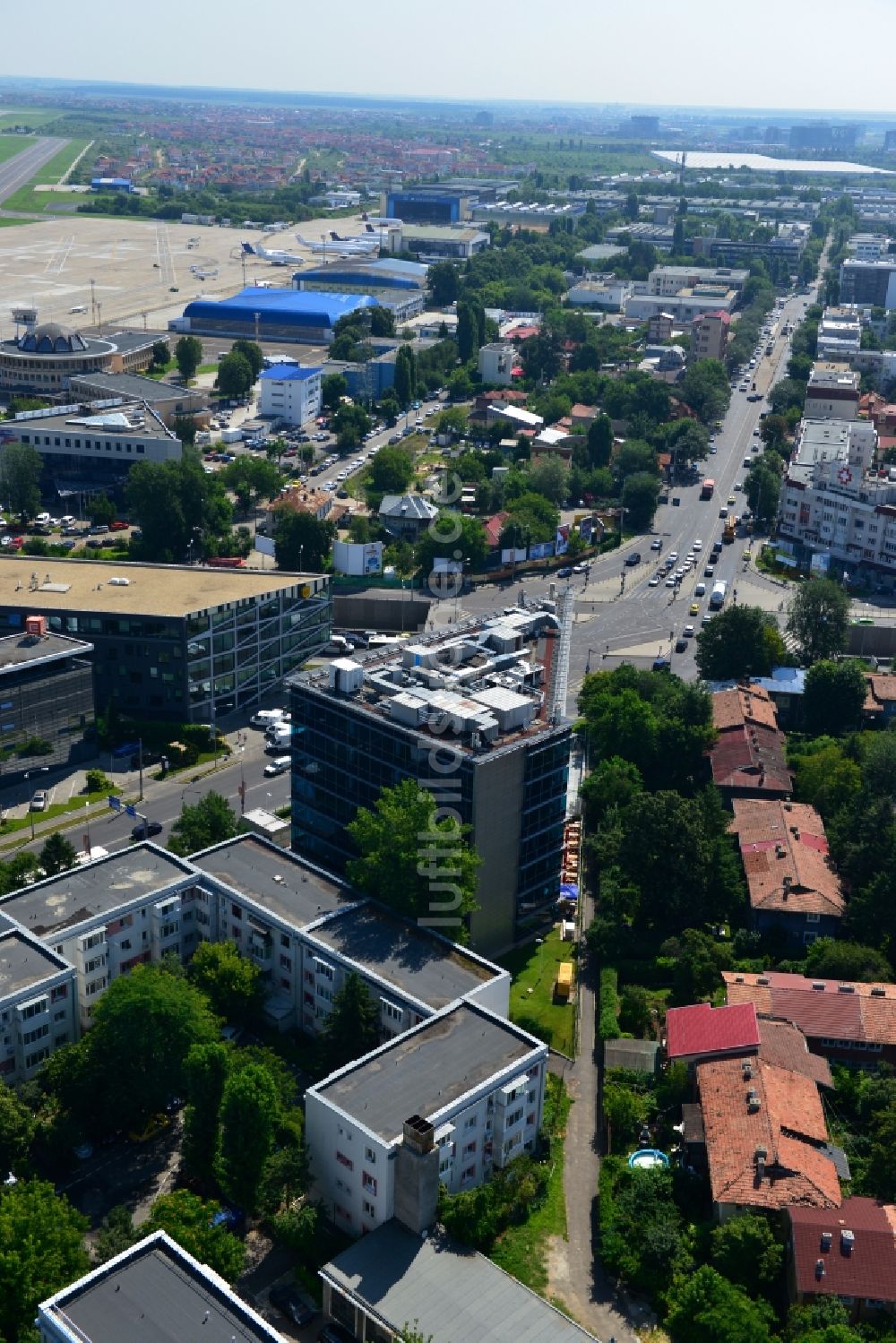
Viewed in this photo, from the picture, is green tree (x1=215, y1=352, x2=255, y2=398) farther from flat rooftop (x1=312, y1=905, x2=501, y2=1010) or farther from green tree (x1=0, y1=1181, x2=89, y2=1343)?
green tree (x1=0, y1=1181, x2=89, y2=1343)

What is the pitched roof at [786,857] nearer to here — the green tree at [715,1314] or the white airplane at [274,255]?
the green tree at [715,1314]

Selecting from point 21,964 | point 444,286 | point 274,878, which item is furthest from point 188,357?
point 21,964

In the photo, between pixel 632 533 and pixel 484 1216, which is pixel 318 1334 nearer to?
pixel 484 1216

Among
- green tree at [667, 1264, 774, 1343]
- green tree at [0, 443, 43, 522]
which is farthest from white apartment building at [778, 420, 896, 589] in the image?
green tree at [667, 1264, 774, 1343]

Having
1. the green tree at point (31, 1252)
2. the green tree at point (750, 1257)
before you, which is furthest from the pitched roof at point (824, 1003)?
the green tree at point (31, 1252)

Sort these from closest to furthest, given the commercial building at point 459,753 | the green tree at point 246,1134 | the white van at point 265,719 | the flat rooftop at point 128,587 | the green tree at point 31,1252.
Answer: the green tree at point 31,1252 < the green tree at point 246,1134 < the commercial building at point 459,753 < the flat rooftop at point 128,587 < the white van at point 265,719

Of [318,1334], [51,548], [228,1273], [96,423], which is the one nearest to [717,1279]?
[318,1334]

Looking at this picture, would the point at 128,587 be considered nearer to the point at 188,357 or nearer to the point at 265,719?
the point at 265,719
